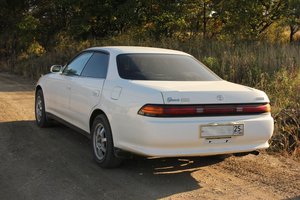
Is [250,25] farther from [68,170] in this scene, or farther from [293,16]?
[68,170]

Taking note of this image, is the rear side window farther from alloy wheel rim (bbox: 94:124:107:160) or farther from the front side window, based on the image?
alloy wheel rim (bbox: 94:124:107:160)

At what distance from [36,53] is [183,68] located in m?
20.2

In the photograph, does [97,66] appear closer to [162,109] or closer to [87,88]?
[87,88]

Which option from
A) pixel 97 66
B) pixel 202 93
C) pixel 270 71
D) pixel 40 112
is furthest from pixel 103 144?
pixel 270 71

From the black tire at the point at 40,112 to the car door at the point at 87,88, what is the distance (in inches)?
57.8

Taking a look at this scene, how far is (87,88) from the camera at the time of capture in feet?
20.0

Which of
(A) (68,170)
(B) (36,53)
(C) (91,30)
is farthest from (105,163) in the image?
(B) (36,53)

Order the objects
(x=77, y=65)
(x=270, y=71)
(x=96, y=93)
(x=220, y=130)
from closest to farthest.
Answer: (x=220, y=130) < (x=96, y=93) < (x=77, y=65) < (x=270, y=71)

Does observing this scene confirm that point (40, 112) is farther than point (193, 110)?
Yes

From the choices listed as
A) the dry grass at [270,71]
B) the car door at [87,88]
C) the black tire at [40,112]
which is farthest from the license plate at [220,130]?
the black tire at [40,112]

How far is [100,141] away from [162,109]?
1.28m

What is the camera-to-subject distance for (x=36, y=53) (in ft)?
81.8

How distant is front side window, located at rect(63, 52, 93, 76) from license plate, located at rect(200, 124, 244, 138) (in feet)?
8.19

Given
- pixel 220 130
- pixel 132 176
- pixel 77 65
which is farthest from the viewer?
pixel 77 65
